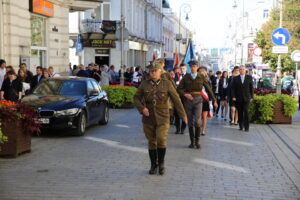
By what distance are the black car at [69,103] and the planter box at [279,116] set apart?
5217 mm

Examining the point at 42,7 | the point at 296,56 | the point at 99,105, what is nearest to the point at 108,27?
the point at 42,7

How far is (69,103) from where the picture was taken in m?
11.4

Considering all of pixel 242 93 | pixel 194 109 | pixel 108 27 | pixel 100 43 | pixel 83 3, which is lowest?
pixel 194 109

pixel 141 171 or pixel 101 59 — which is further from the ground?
pixel 101 59

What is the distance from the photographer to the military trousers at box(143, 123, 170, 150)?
7359 mm

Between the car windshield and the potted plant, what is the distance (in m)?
3.43

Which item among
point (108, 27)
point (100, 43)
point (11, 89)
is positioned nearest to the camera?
point (11, 89)

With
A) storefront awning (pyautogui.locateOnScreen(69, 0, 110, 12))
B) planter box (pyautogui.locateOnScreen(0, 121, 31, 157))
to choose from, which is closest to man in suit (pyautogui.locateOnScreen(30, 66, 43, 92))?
planter box (pyautogui.locateOnScreen(0, 121, 31, 157))

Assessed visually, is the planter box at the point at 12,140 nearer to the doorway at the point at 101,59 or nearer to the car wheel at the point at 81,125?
the car wheel at the point at 81,125

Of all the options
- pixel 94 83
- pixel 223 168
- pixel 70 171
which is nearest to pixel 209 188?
pixel 223 168

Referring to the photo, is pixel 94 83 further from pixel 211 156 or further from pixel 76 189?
pixel 76 189

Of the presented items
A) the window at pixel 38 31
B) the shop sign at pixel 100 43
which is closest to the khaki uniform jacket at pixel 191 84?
the window at pixel 38 31

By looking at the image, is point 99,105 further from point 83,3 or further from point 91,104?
point 83,3

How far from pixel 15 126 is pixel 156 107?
283 cm
